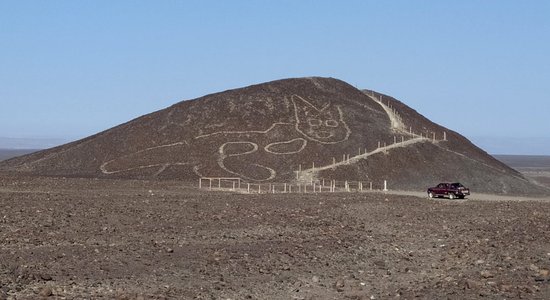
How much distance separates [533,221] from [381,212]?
25.4 feet

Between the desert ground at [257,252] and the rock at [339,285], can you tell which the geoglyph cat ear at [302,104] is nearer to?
the desert ground at [257,252]

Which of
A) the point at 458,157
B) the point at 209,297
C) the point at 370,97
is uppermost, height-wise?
the point at 370,97

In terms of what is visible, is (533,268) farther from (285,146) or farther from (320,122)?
(320,122)

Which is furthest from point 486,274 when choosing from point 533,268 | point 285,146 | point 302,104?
point 302,104

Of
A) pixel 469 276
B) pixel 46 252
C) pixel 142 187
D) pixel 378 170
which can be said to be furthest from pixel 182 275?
pixel 378 170

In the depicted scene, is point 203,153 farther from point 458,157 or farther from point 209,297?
point 209,297

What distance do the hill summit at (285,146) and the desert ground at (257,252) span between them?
149 ft

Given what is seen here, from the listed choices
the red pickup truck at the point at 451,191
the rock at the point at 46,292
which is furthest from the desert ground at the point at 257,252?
the red pickup truck at the point at 451,191

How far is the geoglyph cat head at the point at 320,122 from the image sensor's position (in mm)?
99688

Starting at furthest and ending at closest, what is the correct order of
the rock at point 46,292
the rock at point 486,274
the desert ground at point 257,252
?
the rock at point 486,274 → the desert ground at point 257,252 → the rock at point 46,292

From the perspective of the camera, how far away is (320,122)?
10456 cm

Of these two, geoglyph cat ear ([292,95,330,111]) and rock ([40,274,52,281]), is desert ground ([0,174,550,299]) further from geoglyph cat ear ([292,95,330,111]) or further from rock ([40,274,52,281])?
geoglyph cat ear ([292,95,330,111])

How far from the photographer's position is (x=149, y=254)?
2517cm

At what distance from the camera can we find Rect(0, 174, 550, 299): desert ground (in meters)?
21.0
